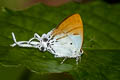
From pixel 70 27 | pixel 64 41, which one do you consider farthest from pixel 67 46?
pixel 70 27

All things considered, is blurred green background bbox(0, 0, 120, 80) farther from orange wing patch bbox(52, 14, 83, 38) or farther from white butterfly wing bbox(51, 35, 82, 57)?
orange wing patch bbox(52, 14, 83, 38)

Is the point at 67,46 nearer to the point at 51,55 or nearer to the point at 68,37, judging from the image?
the point at 68,37

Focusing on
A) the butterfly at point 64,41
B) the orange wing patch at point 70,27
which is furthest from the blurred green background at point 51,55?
the orange wing patch at point 70,27

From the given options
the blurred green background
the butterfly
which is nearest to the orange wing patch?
the butterfly

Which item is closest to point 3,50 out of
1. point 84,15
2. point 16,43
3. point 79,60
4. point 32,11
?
point 16,43

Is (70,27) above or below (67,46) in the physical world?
above

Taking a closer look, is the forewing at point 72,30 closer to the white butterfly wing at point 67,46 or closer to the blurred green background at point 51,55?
the white butterfly wing at point 67,46

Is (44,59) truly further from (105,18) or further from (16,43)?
(105,18)

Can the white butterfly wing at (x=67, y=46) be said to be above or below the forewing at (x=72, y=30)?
below
